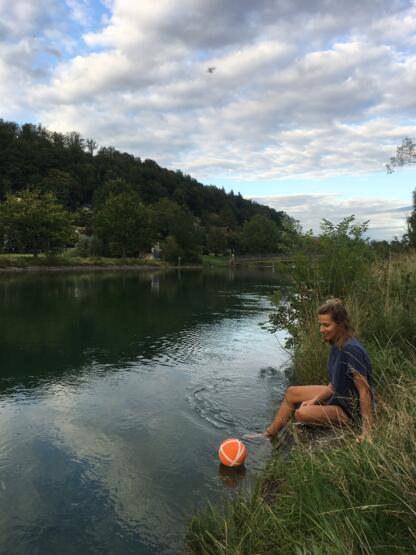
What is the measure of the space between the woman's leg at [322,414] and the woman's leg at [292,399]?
1.39 ft

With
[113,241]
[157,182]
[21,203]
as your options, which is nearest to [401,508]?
[21,203]

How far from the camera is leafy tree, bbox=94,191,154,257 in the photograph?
91.2 metres

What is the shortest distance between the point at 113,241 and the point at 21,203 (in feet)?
74.4

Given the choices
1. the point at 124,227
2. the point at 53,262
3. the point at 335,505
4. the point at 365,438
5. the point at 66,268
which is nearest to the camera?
the point at 335,505

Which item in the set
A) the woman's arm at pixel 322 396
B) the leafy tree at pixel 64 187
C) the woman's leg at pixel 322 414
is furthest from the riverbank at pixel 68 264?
the woman's leg at pixel 322 414

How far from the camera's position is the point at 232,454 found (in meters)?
6.54

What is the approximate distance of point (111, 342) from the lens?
16.4 meters

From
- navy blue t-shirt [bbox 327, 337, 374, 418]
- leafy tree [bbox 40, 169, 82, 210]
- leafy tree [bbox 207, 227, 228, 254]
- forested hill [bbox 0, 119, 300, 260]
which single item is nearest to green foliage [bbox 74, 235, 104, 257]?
forested hill [bbox 0, 119, 300, 260]

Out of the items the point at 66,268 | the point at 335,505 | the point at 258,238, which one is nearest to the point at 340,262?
the point at 335,505

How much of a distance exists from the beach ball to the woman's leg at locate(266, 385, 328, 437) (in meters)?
0.52

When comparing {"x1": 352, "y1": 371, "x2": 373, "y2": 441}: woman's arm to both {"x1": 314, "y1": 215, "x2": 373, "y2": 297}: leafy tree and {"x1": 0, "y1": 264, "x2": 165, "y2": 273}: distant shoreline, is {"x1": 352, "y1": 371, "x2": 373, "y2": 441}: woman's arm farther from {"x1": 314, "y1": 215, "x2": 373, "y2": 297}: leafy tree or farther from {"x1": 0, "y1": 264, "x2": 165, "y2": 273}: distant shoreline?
{"x1": 0, "y1": 264, "x2": 165, "y2": 273}: distant shoreline

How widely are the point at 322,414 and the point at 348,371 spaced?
0.59 meters

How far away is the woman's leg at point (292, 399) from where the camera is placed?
624cm

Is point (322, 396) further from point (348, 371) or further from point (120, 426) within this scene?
point (120, 426)
